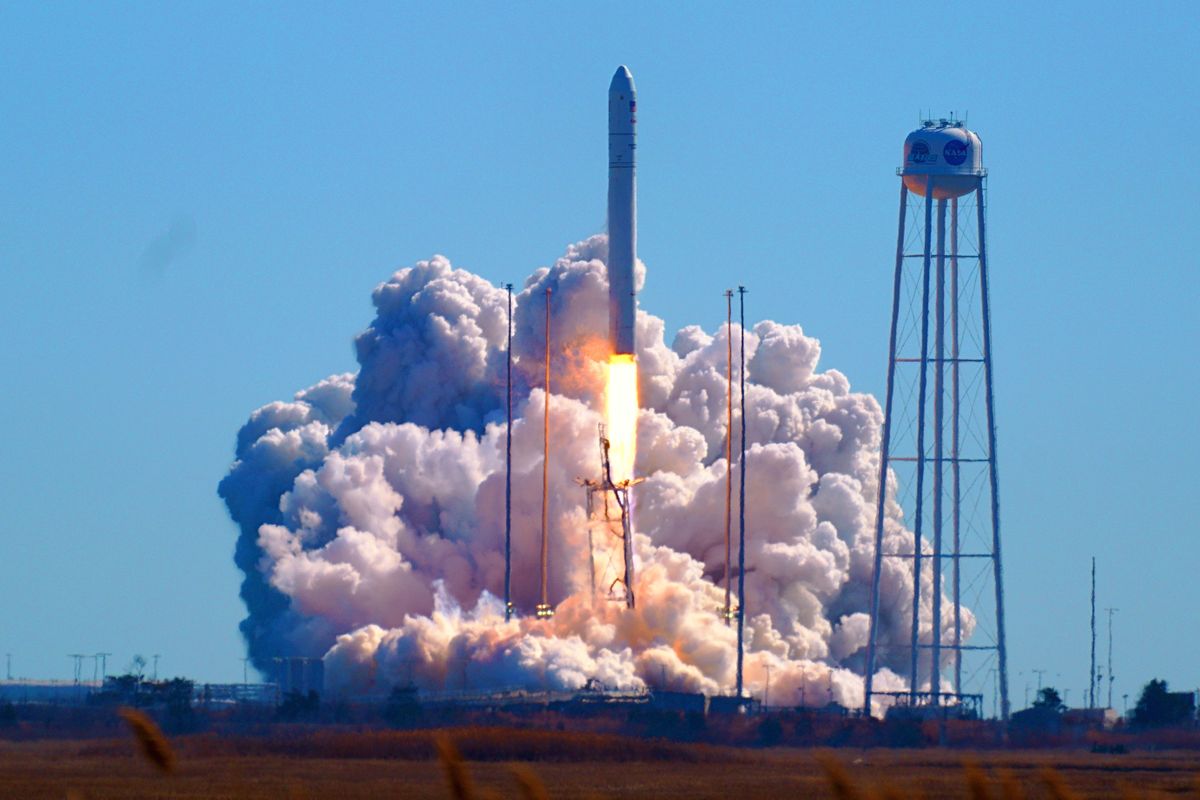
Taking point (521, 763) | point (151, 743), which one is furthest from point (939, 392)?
point (151, 743)

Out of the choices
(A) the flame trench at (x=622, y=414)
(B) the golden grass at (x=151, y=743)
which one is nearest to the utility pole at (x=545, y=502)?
(A) the flame trench at (x=622, y=414)

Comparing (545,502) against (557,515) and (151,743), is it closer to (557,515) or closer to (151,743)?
(557,515)

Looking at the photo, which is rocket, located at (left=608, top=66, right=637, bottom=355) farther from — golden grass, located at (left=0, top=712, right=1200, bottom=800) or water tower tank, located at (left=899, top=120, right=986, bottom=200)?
golden grass, located at (left=0, top=712, right=1200, bottom=800)

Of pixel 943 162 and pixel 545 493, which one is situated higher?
pixel 943 162

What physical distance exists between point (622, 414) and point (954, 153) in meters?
12.7

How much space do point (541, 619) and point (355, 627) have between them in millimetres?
11031

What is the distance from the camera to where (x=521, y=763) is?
4075cm

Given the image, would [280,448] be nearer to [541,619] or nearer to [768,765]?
[541,619]

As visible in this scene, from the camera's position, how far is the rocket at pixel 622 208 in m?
69.5

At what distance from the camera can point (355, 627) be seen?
3226 inches

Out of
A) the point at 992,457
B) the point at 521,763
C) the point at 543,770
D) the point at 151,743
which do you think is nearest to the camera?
the point at 151,743

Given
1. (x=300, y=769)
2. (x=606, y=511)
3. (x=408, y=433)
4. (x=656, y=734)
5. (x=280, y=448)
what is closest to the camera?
(x=300, y=769)

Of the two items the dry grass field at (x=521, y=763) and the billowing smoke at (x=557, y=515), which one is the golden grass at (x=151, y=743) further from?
the billowing smoke at (x=557, y=515)

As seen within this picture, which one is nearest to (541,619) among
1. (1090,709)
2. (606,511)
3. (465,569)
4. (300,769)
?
(606,511)
